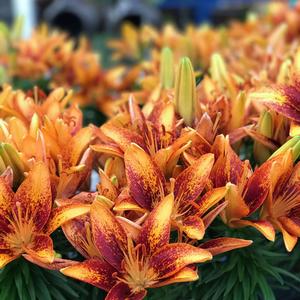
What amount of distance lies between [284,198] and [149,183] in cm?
18

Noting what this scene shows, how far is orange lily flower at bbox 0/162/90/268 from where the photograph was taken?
0.80 metres

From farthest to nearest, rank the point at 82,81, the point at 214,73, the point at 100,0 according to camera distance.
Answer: the point at 100,0 → the point at 82,81 → the point at 214,73

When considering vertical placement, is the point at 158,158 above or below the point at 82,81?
above

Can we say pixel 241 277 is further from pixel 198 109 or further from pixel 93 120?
pixel 93 120

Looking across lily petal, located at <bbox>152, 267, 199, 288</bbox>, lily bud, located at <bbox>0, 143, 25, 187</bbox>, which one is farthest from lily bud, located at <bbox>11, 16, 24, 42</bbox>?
lily petal, located at <bbox>152, 267, 199, 288</bbox>

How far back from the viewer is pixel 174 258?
2.47ft

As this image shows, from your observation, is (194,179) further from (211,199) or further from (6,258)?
(6,258)

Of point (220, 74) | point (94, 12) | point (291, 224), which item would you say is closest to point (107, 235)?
point (291, 224)

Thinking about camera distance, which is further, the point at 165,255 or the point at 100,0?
the point at 100,0

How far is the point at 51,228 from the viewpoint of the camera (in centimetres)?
81

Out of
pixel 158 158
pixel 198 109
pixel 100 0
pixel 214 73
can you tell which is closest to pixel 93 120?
pixel 214 73

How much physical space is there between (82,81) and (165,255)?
108 centimetres

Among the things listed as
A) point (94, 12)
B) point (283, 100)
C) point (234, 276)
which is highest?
point (283, 100)

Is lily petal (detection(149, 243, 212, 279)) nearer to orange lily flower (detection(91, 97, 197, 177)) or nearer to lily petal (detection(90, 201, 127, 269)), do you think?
lily petal (detection(90, 201, 127, 269))
